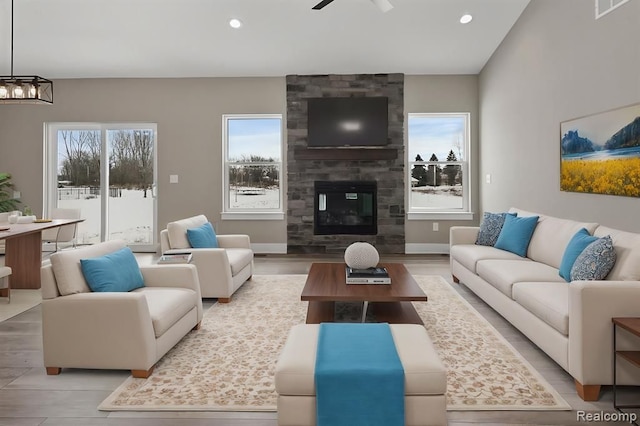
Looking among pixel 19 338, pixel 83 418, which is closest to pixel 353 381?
pixel 83 418

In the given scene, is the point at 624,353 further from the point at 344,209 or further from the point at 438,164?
the point at 438,164

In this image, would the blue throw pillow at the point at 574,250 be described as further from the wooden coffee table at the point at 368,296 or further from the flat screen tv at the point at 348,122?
the flat screen tv at the point at 348,122

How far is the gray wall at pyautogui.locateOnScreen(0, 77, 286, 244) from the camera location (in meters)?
7.49

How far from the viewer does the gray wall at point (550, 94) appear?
3725 millimetres

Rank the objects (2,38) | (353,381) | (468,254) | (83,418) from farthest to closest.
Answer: (2,38) < (468,254) < (83,418) < (353,381)

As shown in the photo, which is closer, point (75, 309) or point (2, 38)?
point (75, 309)

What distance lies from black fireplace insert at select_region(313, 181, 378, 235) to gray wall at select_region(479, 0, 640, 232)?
176cm

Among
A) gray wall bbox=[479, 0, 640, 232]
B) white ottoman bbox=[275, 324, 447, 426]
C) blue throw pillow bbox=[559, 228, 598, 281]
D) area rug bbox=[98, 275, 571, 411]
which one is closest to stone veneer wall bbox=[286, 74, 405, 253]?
gray wall bbox=[479, 0, 640, 232]

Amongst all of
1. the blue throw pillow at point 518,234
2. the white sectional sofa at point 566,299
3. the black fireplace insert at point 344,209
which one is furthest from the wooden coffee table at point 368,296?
the black fireplace insert at point 344,209

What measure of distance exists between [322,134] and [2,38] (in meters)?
4.59

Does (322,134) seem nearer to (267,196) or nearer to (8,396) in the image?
(267,196)

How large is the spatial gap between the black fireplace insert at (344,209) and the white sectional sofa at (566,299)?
2883 millimetres

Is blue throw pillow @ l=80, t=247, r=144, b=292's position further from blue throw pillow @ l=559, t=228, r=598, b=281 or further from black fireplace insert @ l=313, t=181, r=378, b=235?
black fireplace insert @ l=313, t=181, r=378, b=235

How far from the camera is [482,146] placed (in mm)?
7266
